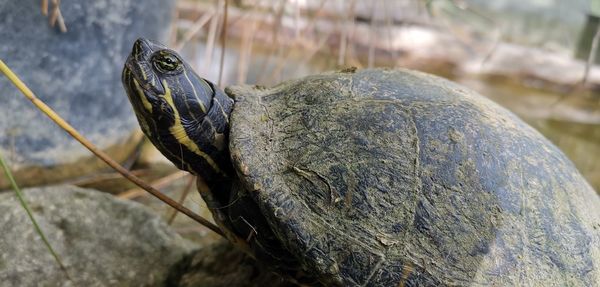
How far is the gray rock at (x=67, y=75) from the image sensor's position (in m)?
2.11

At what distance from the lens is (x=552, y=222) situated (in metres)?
1.54

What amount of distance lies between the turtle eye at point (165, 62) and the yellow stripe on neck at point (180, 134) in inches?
1.7

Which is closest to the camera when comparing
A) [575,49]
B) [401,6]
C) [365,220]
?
[365,220]

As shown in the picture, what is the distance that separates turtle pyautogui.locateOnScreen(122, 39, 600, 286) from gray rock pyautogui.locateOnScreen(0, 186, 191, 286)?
1.35ft

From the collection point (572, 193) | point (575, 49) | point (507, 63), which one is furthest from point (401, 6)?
point (572, 193)

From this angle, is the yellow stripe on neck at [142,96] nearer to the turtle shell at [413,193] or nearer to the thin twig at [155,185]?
the turtle shell at [413,193]

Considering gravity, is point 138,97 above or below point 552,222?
above

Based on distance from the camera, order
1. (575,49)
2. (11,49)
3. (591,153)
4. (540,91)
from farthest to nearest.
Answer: (575,49), (540,91), (591,153), (11,49)

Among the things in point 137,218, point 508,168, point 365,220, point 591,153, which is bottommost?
point 591,153

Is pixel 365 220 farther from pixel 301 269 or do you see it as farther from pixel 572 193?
pixel 572 193

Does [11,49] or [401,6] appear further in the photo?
[401,6]

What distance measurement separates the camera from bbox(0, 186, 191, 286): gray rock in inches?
70.6

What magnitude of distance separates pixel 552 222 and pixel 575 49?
217 inches

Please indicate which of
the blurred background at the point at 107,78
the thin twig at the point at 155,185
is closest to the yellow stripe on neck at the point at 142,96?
the blurred background at the point at 107,78
